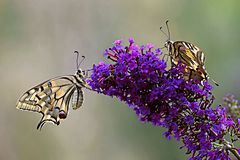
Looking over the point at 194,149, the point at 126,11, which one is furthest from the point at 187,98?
the point at 126,11

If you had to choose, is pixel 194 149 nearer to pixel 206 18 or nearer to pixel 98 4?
pixel 98 4

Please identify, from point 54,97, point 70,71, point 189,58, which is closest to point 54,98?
point 54,97

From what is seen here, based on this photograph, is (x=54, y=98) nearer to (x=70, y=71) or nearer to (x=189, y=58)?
(x=189, y=58)

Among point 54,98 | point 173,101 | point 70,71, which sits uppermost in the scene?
point 70,71

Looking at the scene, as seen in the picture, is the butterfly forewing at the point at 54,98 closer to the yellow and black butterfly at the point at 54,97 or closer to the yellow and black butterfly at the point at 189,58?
the yellow and black butterfly at the point at 54,97

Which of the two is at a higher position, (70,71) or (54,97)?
(70,71)

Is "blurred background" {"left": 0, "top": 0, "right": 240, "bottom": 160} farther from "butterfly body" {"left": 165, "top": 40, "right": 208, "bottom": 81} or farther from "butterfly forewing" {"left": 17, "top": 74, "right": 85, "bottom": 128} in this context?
"butterfly body" {"left": 165, "top": 40, "right": 208, "bottom": 81}
